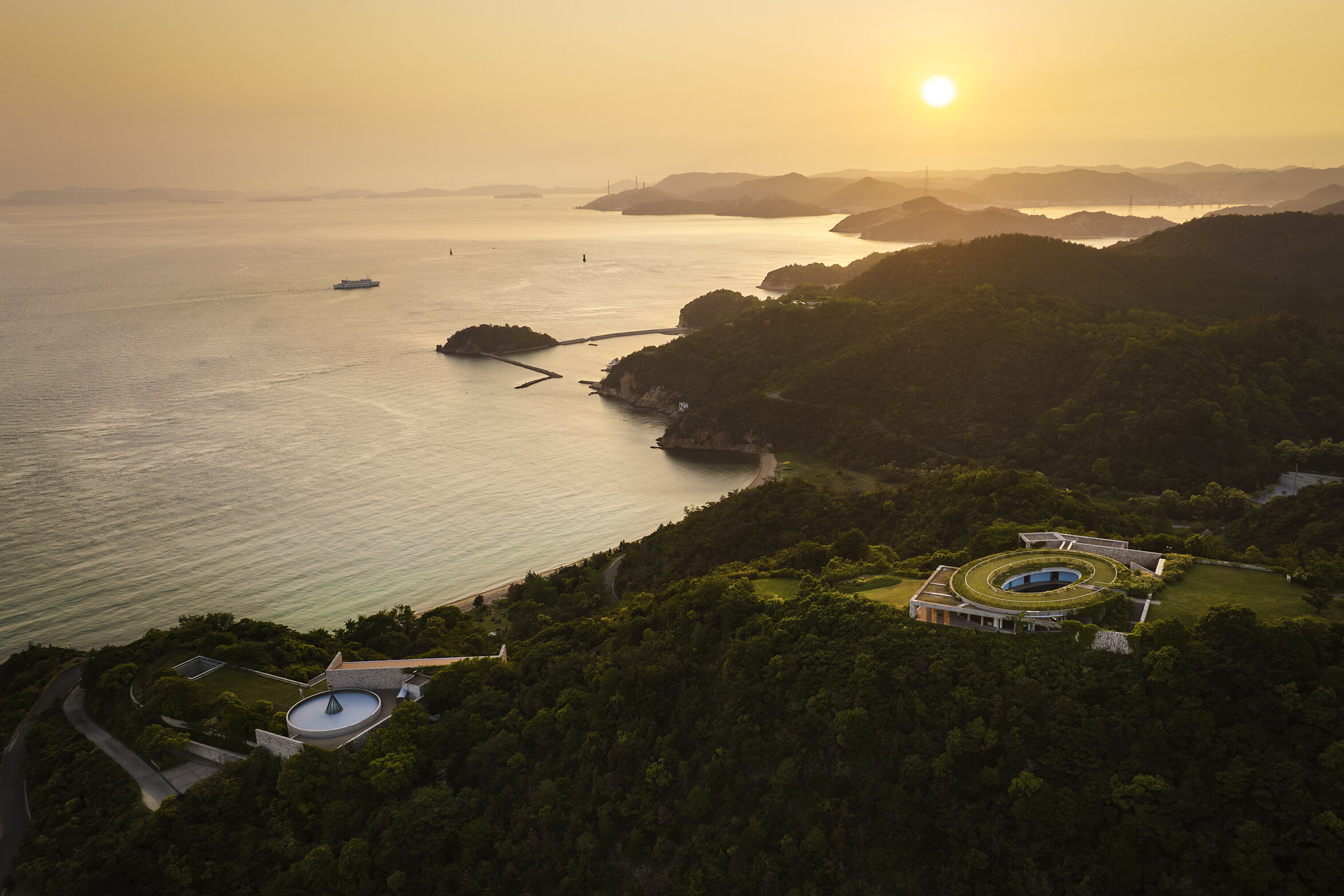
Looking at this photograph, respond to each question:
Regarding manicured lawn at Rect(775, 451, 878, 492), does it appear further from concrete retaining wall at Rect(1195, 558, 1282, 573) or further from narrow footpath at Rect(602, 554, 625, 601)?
concrete retaining wall at Rect(1195, 558, 1282, 573)

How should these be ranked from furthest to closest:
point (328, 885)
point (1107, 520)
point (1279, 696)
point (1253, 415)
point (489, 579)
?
point (1253, 415)
point (489, 579)
point (1107, 520)
point (328, 885)
point (1279, 696)

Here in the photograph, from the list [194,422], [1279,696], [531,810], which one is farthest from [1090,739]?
[194,422]

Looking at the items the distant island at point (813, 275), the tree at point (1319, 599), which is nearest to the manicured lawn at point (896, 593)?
the tree at point (1319, 599)

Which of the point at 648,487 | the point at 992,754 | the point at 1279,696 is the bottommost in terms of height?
the point at 648,487

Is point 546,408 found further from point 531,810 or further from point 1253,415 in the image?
point 531,810

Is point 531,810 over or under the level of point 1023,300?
under

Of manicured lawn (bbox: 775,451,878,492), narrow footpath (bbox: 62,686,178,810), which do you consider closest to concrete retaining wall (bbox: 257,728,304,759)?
narrow footpath (bbox: 62,686,178,810)
